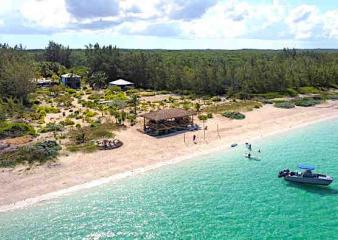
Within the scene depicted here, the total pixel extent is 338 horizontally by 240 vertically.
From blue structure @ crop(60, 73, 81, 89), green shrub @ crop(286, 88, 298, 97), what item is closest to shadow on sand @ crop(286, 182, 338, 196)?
green shrub @ crop(286, 88, 298, 97)

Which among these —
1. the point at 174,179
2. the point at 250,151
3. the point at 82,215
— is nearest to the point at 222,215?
the point at 174,179

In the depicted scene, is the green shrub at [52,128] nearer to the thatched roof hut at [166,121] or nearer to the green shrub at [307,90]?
the thatched roof hut at [166,121]

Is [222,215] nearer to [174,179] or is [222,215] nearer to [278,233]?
[278,233]

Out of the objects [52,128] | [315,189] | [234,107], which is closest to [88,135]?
[52,128]

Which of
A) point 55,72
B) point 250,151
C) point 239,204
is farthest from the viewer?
point 55,72

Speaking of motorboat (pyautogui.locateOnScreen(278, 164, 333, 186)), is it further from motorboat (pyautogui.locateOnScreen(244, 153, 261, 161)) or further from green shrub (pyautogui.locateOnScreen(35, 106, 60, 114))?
green shrub (pyautogui.locateOnScreen(35, 106, 60, 114))

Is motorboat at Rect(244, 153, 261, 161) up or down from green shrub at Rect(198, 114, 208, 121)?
down

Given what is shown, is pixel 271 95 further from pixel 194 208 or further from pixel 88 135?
pixel 194 208

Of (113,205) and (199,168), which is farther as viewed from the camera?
(199,168)
